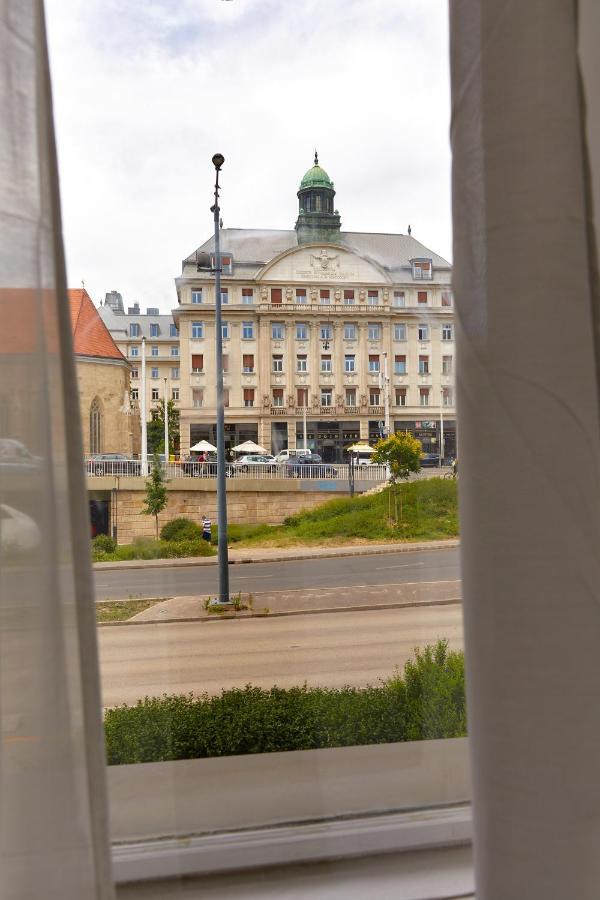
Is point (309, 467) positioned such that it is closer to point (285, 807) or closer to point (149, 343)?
point (149, 343)

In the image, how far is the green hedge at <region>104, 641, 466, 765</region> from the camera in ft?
2.93

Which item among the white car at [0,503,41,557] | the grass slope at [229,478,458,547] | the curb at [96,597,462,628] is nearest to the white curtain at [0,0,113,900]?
the white car at [0,503,41,557]

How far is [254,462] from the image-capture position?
976mm

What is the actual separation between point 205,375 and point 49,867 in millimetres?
620

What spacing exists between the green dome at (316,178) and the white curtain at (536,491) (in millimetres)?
501

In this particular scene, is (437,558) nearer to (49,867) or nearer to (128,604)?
(128,604)

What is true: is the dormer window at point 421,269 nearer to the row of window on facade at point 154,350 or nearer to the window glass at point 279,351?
the window glass at point 279,351

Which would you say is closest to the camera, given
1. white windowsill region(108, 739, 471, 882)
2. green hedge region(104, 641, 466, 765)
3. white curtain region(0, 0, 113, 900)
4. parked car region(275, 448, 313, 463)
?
white curtain region(0, 0, 113, 900)

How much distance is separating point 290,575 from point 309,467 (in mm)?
159

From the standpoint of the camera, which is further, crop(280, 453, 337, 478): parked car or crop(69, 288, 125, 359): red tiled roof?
crop(280, 453, 337, 478): parked car

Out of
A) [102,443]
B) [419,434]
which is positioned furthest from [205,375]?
[419,434]

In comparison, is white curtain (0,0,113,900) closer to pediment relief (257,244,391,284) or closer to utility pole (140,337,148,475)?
utility pole (140,337,148,475)

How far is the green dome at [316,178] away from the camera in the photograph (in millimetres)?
1007

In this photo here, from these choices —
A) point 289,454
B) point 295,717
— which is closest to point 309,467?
point 289,454
